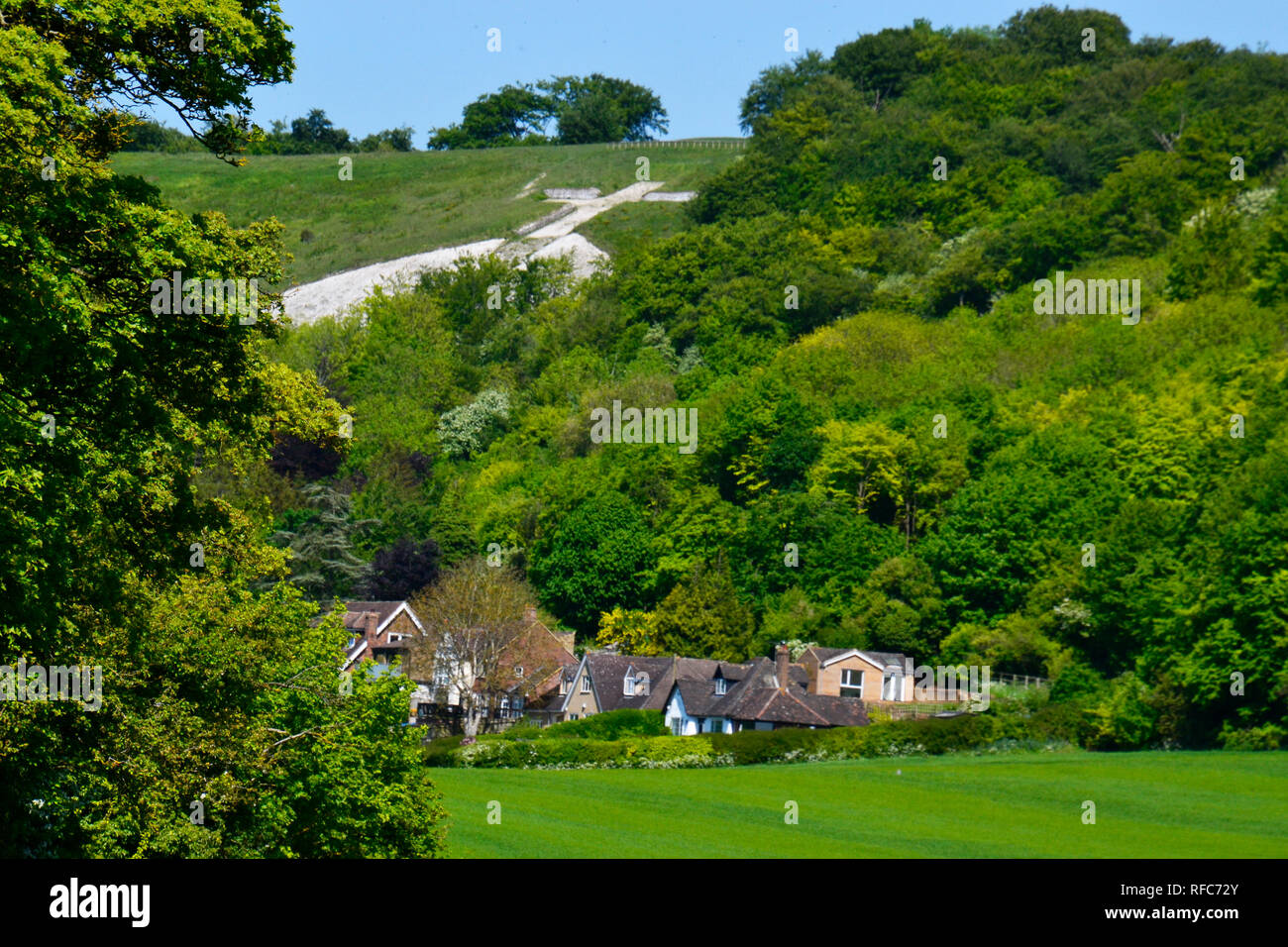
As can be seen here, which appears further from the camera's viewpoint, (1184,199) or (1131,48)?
(1131,48)

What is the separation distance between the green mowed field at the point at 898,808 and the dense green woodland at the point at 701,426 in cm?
826

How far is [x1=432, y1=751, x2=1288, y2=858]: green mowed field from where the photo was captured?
43.1 metres

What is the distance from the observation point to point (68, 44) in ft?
54.8

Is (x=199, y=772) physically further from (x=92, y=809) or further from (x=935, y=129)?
(x=935, y=129)

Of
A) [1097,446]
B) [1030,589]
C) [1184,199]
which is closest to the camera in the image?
[1030,589]

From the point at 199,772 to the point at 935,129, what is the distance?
475 ft

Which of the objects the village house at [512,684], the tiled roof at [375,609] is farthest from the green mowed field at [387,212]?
the village house at [512,684]

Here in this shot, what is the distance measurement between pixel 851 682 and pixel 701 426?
31621 mm

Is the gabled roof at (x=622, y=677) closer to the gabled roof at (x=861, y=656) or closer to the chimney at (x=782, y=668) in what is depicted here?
the chimney at (x=782, y=668)

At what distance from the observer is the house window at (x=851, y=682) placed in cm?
8619

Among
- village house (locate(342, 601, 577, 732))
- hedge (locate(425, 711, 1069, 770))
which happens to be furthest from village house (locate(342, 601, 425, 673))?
hedge (locate(425, 711, 1069, 770))

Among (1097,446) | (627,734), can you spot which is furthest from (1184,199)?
(627,734)

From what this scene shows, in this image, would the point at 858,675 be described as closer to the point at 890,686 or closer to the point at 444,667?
the point at 890,686

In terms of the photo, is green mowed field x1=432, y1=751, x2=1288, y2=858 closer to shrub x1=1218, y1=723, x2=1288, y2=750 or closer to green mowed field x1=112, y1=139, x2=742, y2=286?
shrub x1=1218, y1=723, x2=1288, y2=750
